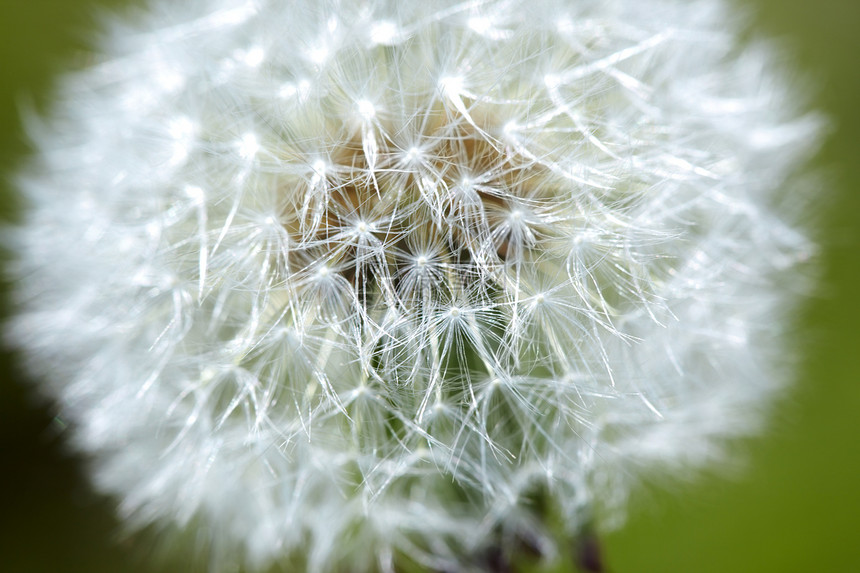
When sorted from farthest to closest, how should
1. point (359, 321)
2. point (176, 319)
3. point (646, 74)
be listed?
point (646, 74)
point (176, 319)
point (359, 321)

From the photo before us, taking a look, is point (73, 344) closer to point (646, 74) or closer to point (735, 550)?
point (646, 74)

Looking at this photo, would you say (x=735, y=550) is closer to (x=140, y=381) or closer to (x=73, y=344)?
(x=140, y=381)

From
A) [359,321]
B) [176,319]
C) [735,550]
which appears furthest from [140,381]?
[735,550]

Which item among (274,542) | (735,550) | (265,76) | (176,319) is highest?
(265,76)

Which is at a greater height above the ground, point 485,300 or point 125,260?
point 125,260

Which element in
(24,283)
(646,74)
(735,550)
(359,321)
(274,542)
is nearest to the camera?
(359,321)

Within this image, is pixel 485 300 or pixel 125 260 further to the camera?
pixel 125 260
